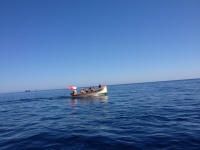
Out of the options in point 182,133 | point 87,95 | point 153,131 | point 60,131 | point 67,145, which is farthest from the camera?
point 87,95

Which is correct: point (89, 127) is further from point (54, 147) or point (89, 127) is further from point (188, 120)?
point (188, 120)

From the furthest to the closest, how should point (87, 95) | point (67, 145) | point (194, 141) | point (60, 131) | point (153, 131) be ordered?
1. point (87, 95)
2. point (60, 131)
3. point (153, 131)
4. point (67, 145)
5. point (194, 141)

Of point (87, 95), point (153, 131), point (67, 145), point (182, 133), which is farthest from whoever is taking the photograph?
point (87, 95)

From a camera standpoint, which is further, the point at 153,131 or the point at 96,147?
the point at 153,131

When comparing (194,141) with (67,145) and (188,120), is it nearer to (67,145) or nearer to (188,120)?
(188,120)

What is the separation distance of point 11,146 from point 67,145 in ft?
10.5

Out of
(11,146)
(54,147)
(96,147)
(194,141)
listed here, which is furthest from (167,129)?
(11,146)

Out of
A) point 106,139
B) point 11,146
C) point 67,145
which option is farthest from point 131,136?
point 11,146

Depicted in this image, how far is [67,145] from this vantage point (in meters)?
8.18

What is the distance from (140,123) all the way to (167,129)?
208 centimetres

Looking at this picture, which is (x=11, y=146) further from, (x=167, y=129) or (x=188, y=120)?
(x=188, y=120)

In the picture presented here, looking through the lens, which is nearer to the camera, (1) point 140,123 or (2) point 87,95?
(1) point 140,123

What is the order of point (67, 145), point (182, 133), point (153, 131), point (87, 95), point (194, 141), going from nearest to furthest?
point (194, 141), point (67, 145), point (182, 133), point (153, 131), point (87, 95)

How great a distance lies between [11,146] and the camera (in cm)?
867
